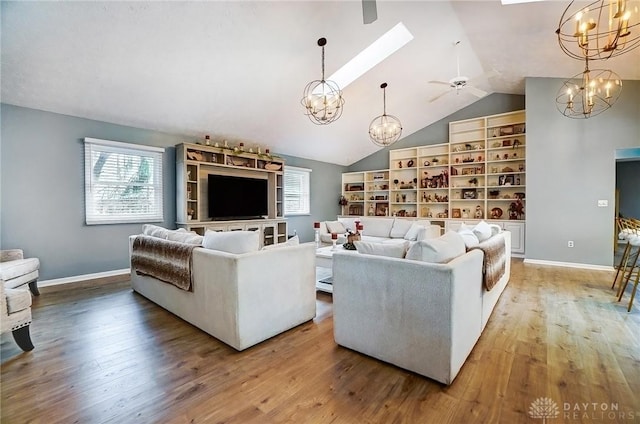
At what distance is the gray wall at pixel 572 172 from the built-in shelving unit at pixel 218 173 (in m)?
5.38

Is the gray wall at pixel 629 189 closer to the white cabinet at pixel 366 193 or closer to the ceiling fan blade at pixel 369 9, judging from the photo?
the white cabinet at pixel 366 193

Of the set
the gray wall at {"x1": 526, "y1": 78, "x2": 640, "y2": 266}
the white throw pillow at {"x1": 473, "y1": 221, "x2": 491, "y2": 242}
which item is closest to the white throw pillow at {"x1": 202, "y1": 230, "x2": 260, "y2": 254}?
the white throw pillow at {"x1": 473, "y1": 221, "x2": 491, "y2": 242}

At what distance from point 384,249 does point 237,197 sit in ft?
14.9

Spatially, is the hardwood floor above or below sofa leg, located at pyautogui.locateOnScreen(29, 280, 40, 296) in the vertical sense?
below

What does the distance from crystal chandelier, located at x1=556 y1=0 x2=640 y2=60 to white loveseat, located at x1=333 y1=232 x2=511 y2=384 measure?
6.43ft

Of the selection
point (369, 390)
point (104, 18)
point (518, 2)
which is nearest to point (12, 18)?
point (104, 18)

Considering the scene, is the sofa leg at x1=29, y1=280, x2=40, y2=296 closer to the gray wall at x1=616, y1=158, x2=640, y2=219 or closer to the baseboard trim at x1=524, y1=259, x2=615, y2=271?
the baseboard trim at x1=524, y1=259, x2=615, y2=271

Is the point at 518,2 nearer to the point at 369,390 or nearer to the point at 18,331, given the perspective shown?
the point at 369,390

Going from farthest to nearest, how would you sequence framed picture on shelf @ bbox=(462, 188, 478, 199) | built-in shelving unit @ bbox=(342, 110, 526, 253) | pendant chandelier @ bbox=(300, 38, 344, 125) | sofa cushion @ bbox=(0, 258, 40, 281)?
framed picture on shelf @ bbox=(462, 188, 478, 199)
built-in shelving unit @ bbox=(342, 110, 526, 253)
pendant chandelier @ bbox=(300, 38, 344, 125)
sofa cushion @ bbox=(0, 258, 40, 281)

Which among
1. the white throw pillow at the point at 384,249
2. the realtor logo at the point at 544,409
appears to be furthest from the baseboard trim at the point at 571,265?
the white throw pillow at the point at 384,249

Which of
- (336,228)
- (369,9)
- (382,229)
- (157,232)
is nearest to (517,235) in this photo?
(382,229)

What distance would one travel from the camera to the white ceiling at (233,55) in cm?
317

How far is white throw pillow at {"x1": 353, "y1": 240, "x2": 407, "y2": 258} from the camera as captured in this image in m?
2.17

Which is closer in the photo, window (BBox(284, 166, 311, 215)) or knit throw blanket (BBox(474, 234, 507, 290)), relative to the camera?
knit throw blanket (BBox(474, 234, 507, 290))
